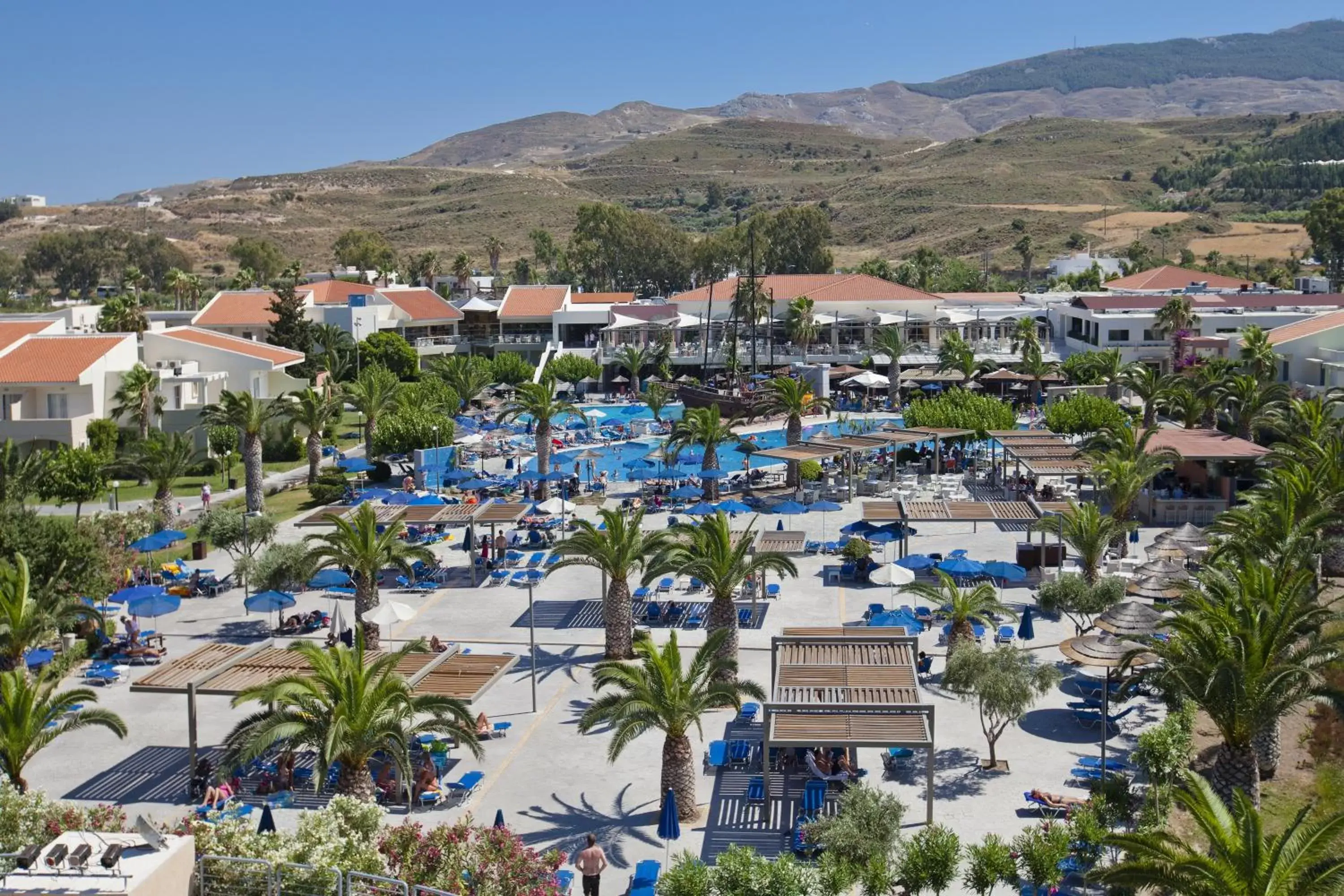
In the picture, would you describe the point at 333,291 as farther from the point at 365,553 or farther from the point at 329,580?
the point at 365,553

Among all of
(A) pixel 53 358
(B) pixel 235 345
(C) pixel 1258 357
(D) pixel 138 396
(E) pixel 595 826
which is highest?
(B) pixel 235 345

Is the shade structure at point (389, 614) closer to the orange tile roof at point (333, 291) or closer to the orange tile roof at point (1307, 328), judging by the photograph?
the orange tile roof at point (1307, 328)

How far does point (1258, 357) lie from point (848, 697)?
34481 mm

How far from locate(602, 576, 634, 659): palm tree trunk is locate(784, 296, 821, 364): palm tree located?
47210 millimetres

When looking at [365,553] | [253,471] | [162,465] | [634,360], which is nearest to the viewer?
[365,553]

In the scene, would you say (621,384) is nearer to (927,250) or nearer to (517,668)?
(927,250)

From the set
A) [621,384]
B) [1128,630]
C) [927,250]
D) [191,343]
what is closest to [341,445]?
[191,343]

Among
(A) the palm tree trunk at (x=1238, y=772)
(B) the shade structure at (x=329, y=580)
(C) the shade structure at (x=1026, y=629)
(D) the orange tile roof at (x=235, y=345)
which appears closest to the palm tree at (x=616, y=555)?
(B) the shade structure at (x=329, y=580)

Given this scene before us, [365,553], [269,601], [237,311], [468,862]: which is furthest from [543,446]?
[237,311]

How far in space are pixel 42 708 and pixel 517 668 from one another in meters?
9.85

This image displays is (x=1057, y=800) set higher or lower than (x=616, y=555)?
lower

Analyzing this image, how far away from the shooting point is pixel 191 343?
5891 cm

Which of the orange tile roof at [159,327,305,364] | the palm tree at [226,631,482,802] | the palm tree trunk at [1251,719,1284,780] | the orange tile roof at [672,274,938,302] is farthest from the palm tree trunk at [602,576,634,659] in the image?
the orange tile roof at [672,274,938,302]

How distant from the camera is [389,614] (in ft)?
89.9
